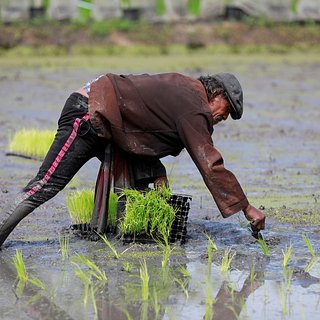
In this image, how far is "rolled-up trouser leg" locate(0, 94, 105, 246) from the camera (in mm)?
6977

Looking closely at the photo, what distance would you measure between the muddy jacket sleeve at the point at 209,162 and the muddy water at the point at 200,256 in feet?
1.46

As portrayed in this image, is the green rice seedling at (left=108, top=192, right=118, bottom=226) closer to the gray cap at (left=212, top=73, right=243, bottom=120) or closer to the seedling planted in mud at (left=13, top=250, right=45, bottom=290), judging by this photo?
the seedling planted in mud at (left=13, top=250, right=45, bottom=290)

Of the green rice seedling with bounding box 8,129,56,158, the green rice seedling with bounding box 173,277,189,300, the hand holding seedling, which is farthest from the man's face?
the green rice seedling with bounding box 8,129,56,158

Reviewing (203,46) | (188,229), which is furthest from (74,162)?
(203,46)

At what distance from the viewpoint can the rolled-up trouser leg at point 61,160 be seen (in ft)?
22.9

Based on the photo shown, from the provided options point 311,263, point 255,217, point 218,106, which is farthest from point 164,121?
point 311,263

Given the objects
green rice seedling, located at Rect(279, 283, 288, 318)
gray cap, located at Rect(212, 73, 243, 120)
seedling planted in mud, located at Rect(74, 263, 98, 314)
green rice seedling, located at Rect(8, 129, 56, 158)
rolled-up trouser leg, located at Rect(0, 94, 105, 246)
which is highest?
gray cap, located at Rect(212, 73, 243, 120)

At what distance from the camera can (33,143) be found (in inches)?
426

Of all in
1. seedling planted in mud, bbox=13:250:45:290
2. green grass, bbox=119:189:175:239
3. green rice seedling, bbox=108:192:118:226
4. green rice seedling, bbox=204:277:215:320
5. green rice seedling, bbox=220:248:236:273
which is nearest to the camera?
green rice seedling, bbox=204:277:215:320

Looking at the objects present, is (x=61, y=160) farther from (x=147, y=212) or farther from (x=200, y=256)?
(x=200, y=256)

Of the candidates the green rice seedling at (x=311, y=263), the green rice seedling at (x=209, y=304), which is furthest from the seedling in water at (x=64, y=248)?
the green rice seedling at (x=311, y=263)

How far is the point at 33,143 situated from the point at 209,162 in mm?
4423

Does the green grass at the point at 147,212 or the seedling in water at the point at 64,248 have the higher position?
the green grass at the point at 147,212

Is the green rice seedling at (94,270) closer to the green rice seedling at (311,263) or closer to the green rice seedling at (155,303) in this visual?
the green rice seedling at (155,303)
